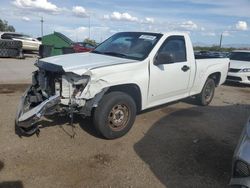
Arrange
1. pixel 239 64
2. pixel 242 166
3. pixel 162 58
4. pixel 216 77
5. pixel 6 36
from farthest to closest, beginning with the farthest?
1. pixel 6 36
2. pixel 239 64
3. pixel 216 77
4. pixel 162 58
5. pixel 242 166

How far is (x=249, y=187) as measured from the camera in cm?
266

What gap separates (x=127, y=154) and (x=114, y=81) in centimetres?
119

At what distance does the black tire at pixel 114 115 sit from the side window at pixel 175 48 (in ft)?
4.61

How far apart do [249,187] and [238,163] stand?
23cm

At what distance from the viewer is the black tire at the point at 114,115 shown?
4891 mm

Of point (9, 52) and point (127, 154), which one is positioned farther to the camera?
point (9, 52)

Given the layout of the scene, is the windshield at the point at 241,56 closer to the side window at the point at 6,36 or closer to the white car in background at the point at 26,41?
the white car in background at the point at 26,41

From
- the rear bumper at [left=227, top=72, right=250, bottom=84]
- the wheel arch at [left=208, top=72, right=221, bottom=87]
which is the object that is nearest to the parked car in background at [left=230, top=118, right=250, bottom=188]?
the wheel arch at [left=208, top=72, right=221, bottom=87]

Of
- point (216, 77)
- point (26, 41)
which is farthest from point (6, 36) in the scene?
point (216, 77)

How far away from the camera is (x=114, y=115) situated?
5117 millimetres

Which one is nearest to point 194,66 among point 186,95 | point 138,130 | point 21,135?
point 186,95

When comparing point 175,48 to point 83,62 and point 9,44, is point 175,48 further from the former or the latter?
point 9,44

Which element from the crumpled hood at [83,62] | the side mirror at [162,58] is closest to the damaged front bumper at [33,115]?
the crumpled hood at [83,62]

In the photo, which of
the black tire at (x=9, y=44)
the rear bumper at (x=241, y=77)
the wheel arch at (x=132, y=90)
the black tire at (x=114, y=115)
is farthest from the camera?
the black tire at (x=9, y=44)
